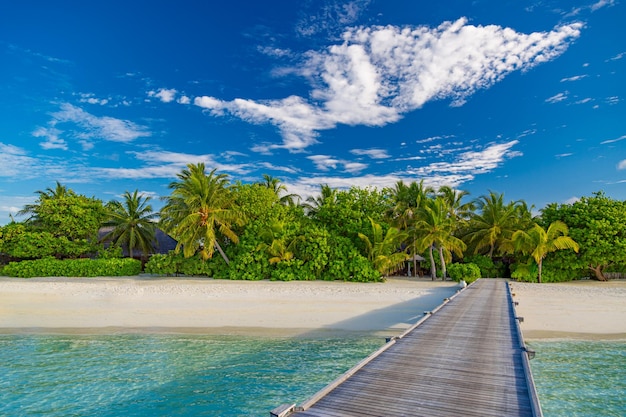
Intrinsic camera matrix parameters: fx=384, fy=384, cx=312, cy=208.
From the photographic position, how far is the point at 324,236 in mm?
22516

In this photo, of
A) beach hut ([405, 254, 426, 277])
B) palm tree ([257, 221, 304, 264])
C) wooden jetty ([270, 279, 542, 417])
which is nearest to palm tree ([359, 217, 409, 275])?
palm tree ([257, 221, 304, 264])

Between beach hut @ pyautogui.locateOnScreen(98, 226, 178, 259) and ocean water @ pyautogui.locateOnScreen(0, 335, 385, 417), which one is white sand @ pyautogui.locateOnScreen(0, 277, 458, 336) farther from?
beach hut @ pyautogui.locateOnScreen(98, 226, 178, 259)

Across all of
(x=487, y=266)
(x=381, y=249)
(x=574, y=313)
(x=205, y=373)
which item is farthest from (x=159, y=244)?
(x=574, y=313)

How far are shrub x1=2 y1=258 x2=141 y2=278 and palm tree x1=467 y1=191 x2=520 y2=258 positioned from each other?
24.2 meters

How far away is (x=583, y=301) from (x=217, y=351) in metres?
13.2

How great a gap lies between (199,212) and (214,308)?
10377mm

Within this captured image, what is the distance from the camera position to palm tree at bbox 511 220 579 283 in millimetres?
21156

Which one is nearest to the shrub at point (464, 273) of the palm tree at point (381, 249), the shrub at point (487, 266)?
the palm tree at point (381, 249)

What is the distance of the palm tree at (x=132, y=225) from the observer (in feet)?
95.5

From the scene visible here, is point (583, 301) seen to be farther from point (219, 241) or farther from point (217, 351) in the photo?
point (219, 241)

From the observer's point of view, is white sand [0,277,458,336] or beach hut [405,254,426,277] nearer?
white sand [0,277,458,336]

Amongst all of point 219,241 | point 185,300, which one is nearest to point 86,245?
point 219,241

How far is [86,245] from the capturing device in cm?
2773

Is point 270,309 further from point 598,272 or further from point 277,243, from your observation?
point 598,272
